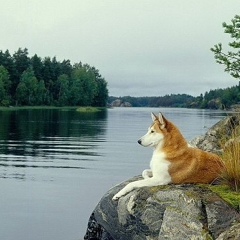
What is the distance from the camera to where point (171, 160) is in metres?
9.26

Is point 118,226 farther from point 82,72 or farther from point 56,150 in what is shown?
point 82,72

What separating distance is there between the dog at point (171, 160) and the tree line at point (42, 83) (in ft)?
435

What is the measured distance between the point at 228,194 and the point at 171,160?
114 cm

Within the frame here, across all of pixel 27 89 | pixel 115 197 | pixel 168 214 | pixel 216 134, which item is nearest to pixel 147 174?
pixel 115 197

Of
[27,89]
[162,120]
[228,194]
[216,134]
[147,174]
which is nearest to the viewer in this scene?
[228,194]

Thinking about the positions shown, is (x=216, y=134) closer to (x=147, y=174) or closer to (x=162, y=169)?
(x=147, y=174)

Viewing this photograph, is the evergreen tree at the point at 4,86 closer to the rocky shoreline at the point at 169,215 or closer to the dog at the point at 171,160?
the rocky shoreline at the point at 169,215

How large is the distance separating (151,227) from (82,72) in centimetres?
18273

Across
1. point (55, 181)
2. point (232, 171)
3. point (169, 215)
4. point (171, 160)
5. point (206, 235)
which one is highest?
point (171, 160)

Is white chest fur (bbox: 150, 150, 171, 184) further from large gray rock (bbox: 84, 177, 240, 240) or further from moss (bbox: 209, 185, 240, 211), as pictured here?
moss (bbox: 209, 185, 240, 211)

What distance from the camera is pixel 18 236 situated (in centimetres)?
1337

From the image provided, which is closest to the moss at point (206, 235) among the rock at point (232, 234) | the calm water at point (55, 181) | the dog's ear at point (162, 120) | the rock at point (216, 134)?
the rock at point (232, 234)

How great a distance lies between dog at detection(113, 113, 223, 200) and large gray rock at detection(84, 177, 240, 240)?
0.20 meters

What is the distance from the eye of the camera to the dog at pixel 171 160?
9.26 metres
